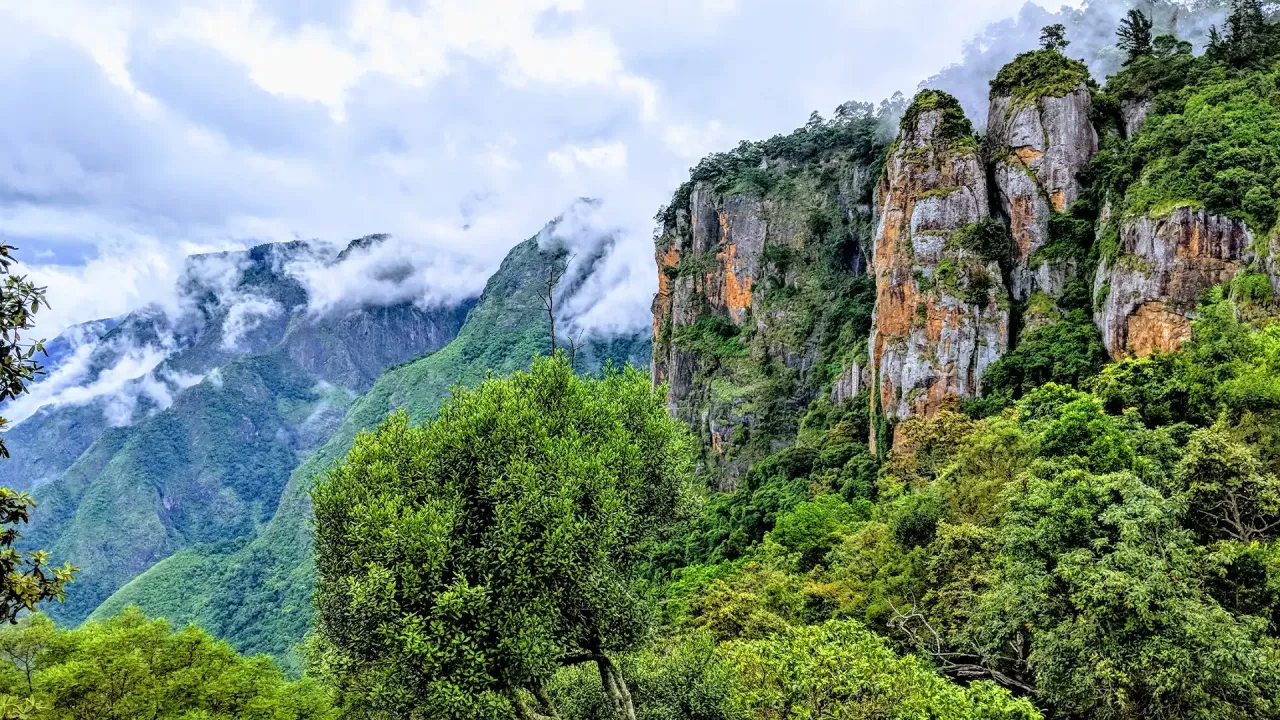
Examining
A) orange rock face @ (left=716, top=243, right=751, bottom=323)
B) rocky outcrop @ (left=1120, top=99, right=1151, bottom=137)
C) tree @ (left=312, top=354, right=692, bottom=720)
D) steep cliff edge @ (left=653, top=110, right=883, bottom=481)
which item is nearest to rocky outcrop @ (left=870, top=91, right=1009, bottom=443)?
A: rocky outcrop @ (left=1120, top=99, right=1151, bottom=137)

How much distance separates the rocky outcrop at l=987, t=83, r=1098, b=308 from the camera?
43469 millimetres

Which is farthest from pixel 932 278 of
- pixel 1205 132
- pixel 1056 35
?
pixel 1056 35

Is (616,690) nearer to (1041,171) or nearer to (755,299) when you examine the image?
(1041,171)

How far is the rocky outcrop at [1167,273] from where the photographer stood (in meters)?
31.4

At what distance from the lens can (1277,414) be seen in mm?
17594

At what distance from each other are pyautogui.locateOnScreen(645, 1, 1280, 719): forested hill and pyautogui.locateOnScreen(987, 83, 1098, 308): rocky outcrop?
0.49ft

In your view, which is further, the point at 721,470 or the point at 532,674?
the point at 721,470

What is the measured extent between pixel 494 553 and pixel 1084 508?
1254cm

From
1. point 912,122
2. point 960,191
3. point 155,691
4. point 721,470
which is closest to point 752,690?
point 155,691

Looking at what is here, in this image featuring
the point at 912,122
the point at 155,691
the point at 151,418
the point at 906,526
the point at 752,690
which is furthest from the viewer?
the point at 151,418

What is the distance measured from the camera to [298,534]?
119438 millimetres

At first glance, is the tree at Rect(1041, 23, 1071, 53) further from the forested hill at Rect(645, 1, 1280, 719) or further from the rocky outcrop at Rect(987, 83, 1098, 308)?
the rocky outcrop at Rect(987, 83, 1098, 308)

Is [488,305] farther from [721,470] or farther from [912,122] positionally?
[912,122]

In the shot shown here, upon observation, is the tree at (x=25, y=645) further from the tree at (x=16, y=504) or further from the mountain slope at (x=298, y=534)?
the mountain slope at (x=298, y=534)
